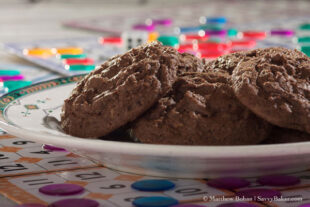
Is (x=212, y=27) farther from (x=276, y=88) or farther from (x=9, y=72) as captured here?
(x=276, y=88)

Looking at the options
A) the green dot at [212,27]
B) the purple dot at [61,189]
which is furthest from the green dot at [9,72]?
the green dot at [212,27]

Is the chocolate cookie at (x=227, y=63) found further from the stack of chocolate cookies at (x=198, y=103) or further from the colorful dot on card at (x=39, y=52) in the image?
the colorful dot on card at (x=39, y=52)

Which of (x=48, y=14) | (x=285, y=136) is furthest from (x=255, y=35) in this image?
(x=48, y=14)

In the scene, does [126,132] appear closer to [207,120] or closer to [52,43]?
[207,120]

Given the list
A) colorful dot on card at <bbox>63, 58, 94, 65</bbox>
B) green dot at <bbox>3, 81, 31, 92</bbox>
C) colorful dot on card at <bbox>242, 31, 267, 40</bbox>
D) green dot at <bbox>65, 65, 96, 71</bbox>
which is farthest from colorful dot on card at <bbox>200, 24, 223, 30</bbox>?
green dot at <bbox>3, 81, 31, 92</bbox>

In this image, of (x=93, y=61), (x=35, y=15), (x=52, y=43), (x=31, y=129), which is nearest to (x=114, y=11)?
(x=35, y=15)
